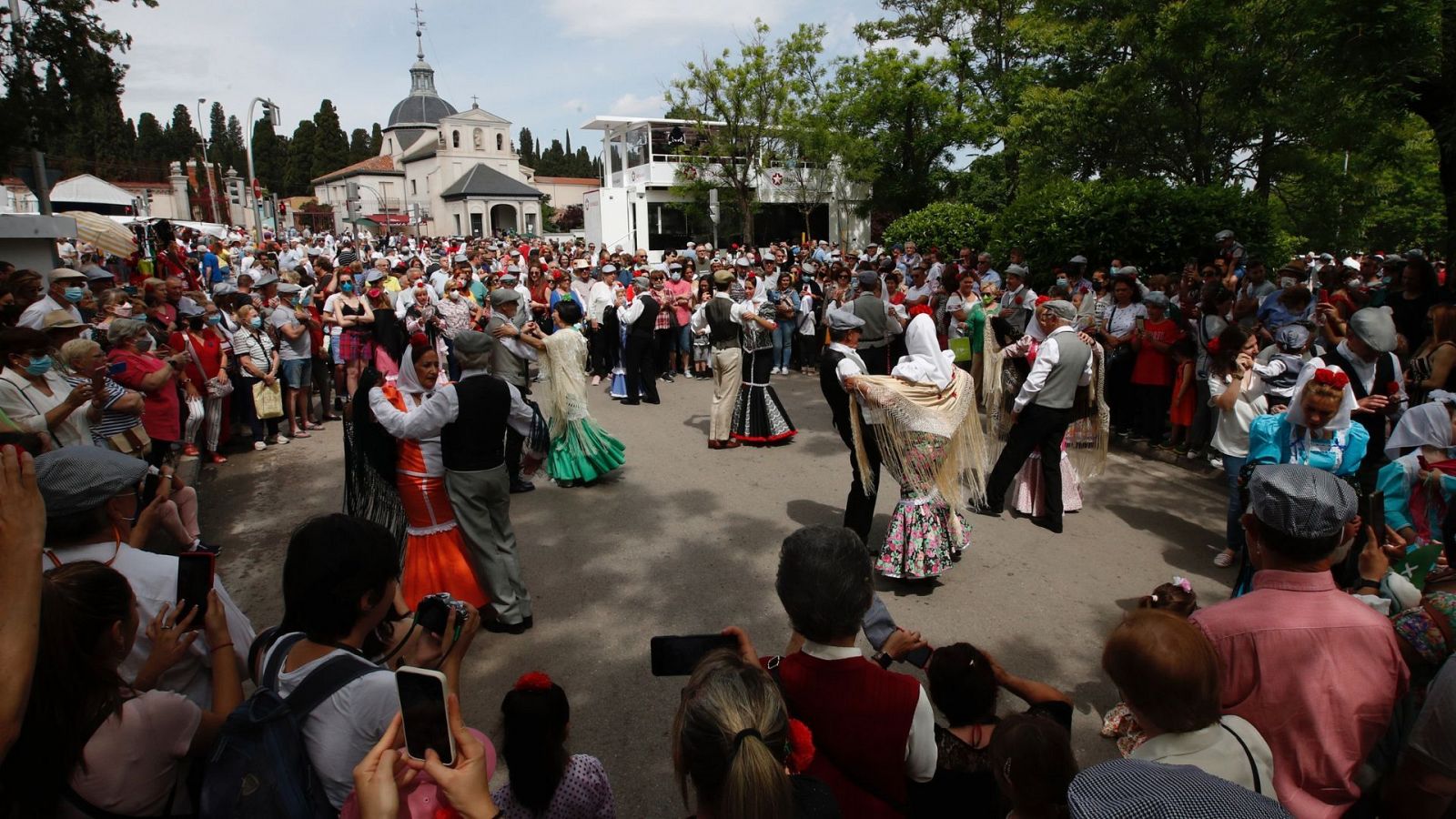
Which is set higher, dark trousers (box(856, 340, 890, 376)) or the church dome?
the church dome

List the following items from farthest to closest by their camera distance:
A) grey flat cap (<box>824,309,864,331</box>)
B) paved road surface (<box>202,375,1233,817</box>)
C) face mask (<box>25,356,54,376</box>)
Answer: grey flat cap (<box>824,309,864,331</box>) < face mask (<box>25,356,54,376</box>) < paved road surface (<box>202,375,1233,817</box>)

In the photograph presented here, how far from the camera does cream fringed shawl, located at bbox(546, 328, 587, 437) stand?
7.67 m

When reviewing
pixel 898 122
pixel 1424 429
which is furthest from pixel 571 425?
pixel 898 122

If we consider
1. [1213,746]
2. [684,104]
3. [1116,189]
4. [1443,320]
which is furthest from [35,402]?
[684,104]

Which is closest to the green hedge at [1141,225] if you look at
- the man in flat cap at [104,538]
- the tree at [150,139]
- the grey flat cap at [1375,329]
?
the grey flat cap at [1375,329]

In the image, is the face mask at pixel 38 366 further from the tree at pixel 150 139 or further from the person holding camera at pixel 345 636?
the tree at pixel 150 139

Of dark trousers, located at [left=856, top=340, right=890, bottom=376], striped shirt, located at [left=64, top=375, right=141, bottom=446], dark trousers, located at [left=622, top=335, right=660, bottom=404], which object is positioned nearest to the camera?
striped shirt, located at [left=64, top=375, right=141, bottom=446]

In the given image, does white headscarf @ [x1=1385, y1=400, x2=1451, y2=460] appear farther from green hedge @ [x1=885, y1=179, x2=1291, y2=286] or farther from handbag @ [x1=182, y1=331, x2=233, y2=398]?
handbag @ [x1=182, y1=331, x2=233, y2=398]

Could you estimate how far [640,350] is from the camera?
36.8 ft

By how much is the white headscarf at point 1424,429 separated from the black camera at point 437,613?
421cm

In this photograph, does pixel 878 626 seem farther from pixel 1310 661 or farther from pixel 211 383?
pixel 211 383

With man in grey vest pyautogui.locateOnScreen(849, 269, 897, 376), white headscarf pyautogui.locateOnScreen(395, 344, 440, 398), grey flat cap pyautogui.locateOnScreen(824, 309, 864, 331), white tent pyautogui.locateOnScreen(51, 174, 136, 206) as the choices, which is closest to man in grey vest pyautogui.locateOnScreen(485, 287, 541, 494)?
white headscarf pyautogui.locateOnScreen(395, 344, 440, 398)

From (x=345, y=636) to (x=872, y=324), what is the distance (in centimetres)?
683

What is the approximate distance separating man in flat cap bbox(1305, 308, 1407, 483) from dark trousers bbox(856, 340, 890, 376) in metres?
3.91
